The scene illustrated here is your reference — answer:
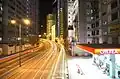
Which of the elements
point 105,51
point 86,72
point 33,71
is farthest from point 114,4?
point 105,51

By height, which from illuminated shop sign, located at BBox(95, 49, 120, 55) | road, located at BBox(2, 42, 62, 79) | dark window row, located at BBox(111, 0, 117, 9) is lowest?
road, located at BBox(2, 42, 62, 79)

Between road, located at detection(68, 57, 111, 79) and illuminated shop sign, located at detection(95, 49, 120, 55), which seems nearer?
Result: illuminated shop sign, located at detection(95, 49, 120, 55)

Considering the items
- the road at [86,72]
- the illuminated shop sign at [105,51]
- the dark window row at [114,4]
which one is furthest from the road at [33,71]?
the dark window row at [114,4]

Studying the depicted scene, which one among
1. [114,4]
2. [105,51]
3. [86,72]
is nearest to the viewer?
[105,51]

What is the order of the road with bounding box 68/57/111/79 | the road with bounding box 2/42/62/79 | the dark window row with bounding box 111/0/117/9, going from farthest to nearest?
the dark window row with bounding box 111/0/117/9 → the road with bounding box 2/42/62/79 → the road with bounding box 68/57/111/79

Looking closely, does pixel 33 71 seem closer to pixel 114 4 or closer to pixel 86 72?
pixel 86 72

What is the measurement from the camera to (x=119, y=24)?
64375mm

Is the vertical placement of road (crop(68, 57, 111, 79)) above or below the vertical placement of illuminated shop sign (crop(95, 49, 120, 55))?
below

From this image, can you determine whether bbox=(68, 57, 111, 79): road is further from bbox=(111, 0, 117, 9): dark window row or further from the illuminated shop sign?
bbox=(111, 0, 117, 9): dark window row

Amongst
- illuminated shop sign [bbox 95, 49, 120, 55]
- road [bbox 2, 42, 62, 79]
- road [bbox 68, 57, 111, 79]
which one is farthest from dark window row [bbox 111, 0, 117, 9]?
Answer: illuminated shop sign [bbox 95, 49, 120, 55]

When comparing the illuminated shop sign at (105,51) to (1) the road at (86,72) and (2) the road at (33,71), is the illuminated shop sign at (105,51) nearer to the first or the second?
(1) the road at (86,72)

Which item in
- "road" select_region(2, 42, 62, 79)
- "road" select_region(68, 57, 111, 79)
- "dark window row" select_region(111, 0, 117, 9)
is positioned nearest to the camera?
"road" select_region(68, 57, 111, 79)

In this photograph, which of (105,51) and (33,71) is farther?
(33,71)

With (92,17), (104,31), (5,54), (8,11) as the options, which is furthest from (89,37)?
(5,54)
